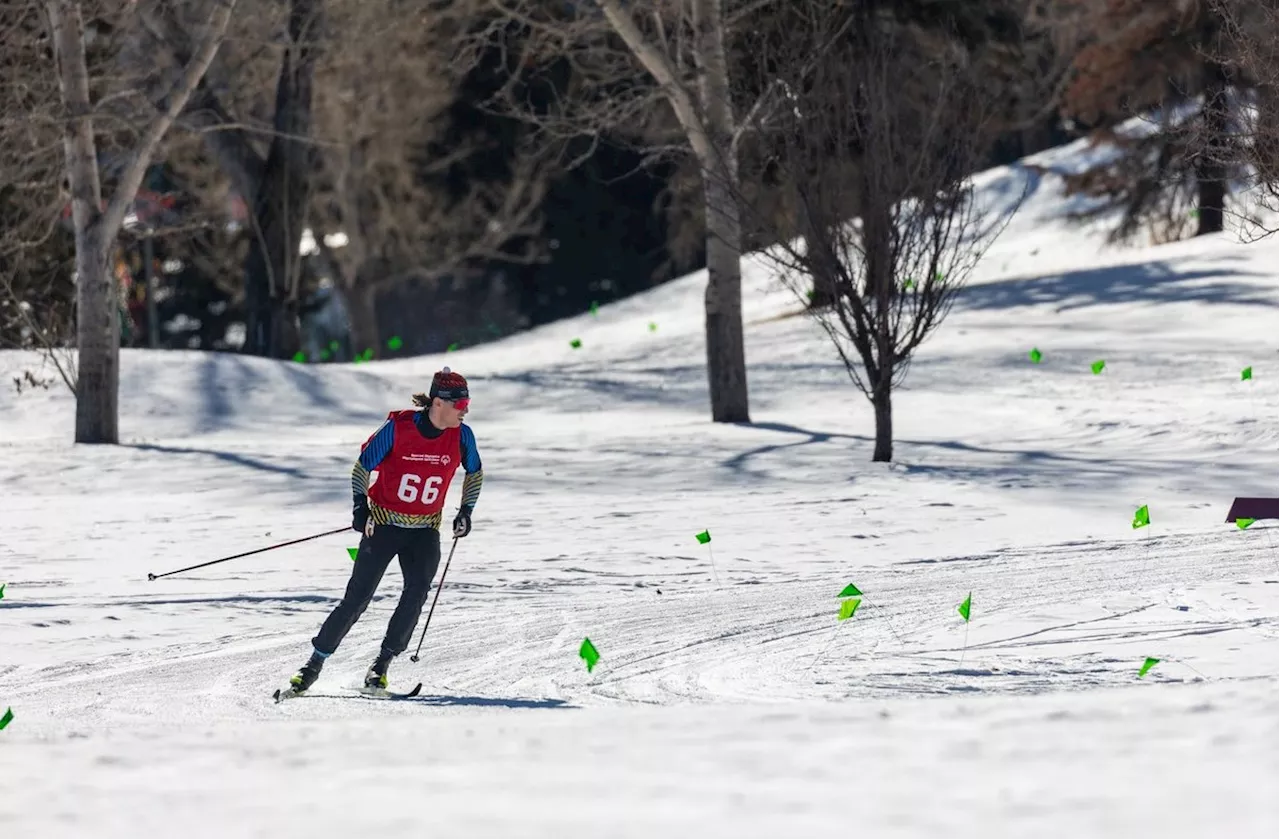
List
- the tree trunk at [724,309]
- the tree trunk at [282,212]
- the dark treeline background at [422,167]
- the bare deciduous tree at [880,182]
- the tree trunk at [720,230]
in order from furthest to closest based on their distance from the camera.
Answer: the tree trunk at [282,212] → the dark treeline background at [422,167] → the tree trunk at [724,309] → the tree trunk at [720,230] → the bare deciduous tree at [880,182]

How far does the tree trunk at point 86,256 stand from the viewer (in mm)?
18578

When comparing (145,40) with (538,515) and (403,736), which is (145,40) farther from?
(403,736)

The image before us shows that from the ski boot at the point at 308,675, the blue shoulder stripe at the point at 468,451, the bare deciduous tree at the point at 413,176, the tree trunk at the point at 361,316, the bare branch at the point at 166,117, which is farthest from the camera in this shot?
the tree trunk at the point at 361,316

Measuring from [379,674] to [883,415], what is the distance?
844 centimetres

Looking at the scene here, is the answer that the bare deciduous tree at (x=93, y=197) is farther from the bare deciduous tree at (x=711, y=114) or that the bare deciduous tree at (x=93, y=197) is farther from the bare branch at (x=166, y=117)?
the bare deciduous tree at (x=711, y=114)

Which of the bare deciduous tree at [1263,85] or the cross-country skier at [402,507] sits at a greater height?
the bare deciduous tree at [1263,85]

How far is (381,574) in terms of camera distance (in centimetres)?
909

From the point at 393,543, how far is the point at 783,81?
8772 mm

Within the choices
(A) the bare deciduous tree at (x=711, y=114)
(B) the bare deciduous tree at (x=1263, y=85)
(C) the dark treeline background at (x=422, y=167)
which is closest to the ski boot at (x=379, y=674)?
(B) the bare deciduous tree at (x=1263, y=85)

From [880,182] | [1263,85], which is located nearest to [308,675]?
[1263,85]

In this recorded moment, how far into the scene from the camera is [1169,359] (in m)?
21.5

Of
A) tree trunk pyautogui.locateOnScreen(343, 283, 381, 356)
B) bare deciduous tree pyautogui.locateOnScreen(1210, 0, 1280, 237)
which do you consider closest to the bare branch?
bare deciduous tree pyautogui.locateOnScreen(1210, 0, 1280, 237)

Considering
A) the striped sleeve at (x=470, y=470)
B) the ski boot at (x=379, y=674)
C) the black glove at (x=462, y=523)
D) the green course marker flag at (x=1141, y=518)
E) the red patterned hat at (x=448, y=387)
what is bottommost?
the ski boot at (x=379, y=674)

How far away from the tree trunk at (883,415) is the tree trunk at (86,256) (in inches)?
314
